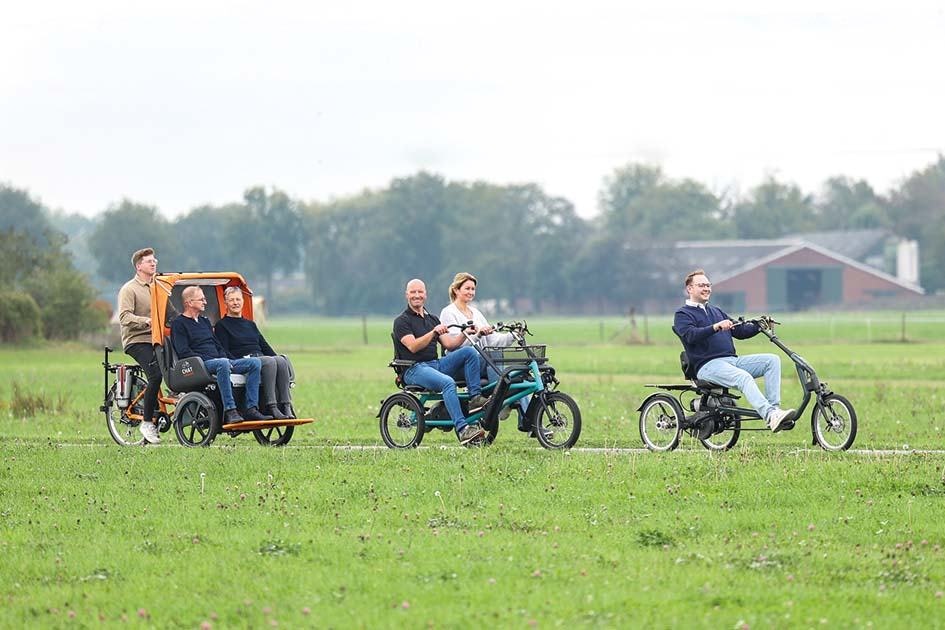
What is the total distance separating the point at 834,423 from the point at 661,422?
5.18 feet

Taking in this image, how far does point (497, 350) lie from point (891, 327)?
60.4 meters

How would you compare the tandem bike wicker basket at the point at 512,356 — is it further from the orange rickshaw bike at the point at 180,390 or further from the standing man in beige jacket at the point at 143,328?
the standing man in beige jacket at the point at 143,328

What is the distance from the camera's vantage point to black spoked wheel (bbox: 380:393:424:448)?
50.8 ft

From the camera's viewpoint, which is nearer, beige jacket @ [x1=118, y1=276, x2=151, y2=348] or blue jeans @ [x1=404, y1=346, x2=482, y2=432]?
blue jeans @ [x1=404, y1=346, x2=482, y2=432]

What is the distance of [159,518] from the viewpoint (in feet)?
36.7

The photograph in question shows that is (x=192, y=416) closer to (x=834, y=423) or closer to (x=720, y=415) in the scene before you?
(x=720, y=415)

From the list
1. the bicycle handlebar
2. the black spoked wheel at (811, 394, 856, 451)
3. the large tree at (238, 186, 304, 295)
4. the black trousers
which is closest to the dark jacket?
the black spoked wheel at (811, 394, 856, 451)

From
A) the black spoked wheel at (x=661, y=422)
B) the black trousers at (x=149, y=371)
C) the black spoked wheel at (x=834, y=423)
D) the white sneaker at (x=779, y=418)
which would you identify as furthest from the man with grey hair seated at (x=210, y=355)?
the black spoked wheel at (x=834, y=423)

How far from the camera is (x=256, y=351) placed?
16578 mm

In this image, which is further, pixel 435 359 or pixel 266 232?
pixel 266 232

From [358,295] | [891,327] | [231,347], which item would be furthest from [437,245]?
[231,347]

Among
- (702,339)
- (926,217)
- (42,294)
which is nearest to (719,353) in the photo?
(702,339)

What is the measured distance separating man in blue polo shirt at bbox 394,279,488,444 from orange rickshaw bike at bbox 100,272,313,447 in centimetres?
127

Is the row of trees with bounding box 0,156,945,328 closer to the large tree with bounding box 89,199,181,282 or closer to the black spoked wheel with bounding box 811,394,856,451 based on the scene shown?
the large tree with bounding box 89,199,181,282
